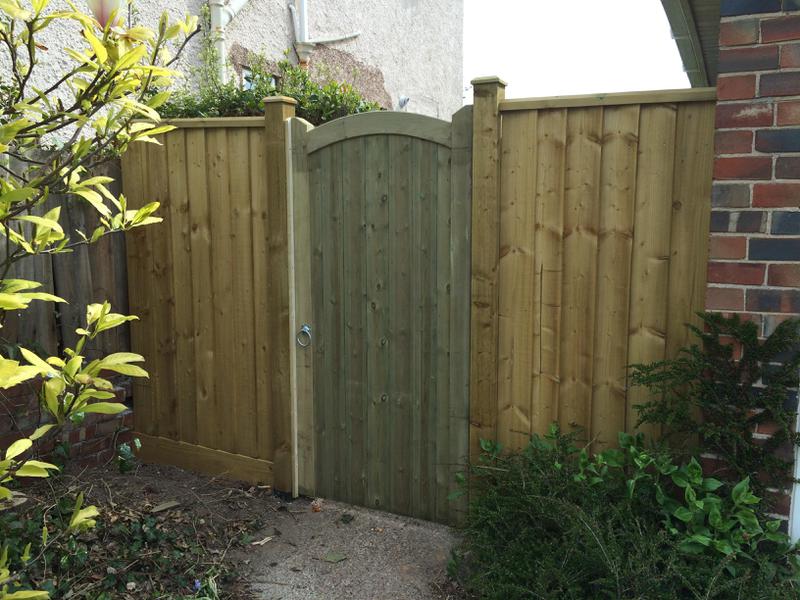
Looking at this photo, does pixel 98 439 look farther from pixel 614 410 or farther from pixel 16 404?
pixel 614 410

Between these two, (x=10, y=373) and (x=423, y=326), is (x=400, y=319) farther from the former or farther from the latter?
(x=10, y=373)

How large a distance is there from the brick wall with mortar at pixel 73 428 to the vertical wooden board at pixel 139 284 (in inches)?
4.2

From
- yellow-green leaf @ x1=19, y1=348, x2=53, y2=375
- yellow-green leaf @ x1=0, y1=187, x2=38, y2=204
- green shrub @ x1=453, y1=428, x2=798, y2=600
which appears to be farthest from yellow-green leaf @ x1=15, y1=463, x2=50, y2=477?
green shrub @ x1=453, y1=428, x2=798, y2=600

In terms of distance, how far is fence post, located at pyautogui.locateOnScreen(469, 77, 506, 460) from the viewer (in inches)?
131

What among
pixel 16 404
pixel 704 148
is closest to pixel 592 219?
pixel 704 148

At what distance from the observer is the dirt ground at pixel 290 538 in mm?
3285

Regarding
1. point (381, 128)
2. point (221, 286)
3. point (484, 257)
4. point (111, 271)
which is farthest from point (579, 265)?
point (111, 271)

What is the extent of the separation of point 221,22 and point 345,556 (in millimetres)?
5986

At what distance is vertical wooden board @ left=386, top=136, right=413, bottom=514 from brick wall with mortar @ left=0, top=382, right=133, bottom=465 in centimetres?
178

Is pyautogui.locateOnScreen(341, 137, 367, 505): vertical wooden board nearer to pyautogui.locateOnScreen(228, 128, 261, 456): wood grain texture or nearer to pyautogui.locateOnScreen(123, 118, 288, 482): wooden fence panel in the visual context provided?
pyautogui.locateOnScreen(123, 118, 288, 482): wooden fence panel

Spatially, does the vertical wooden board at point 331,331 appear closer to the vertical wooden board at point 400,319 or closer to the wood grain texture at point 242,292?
the vertical wooden board at point 400,319

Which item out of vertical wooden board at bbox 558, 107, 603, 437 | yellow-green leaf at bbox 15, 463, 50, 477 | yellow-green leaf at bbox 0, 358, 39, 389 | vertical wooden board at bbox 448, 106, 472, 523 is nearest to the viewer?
yellow-green leaf at bbox 0, 358, 39, 389

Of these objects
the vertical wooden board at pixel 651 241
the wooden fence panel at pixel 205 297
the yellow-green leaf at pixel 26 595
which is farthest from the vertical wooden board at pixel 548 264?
the yellow-green leaf at pixel 26 595

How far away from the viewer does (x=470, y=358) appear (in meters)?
3.55
